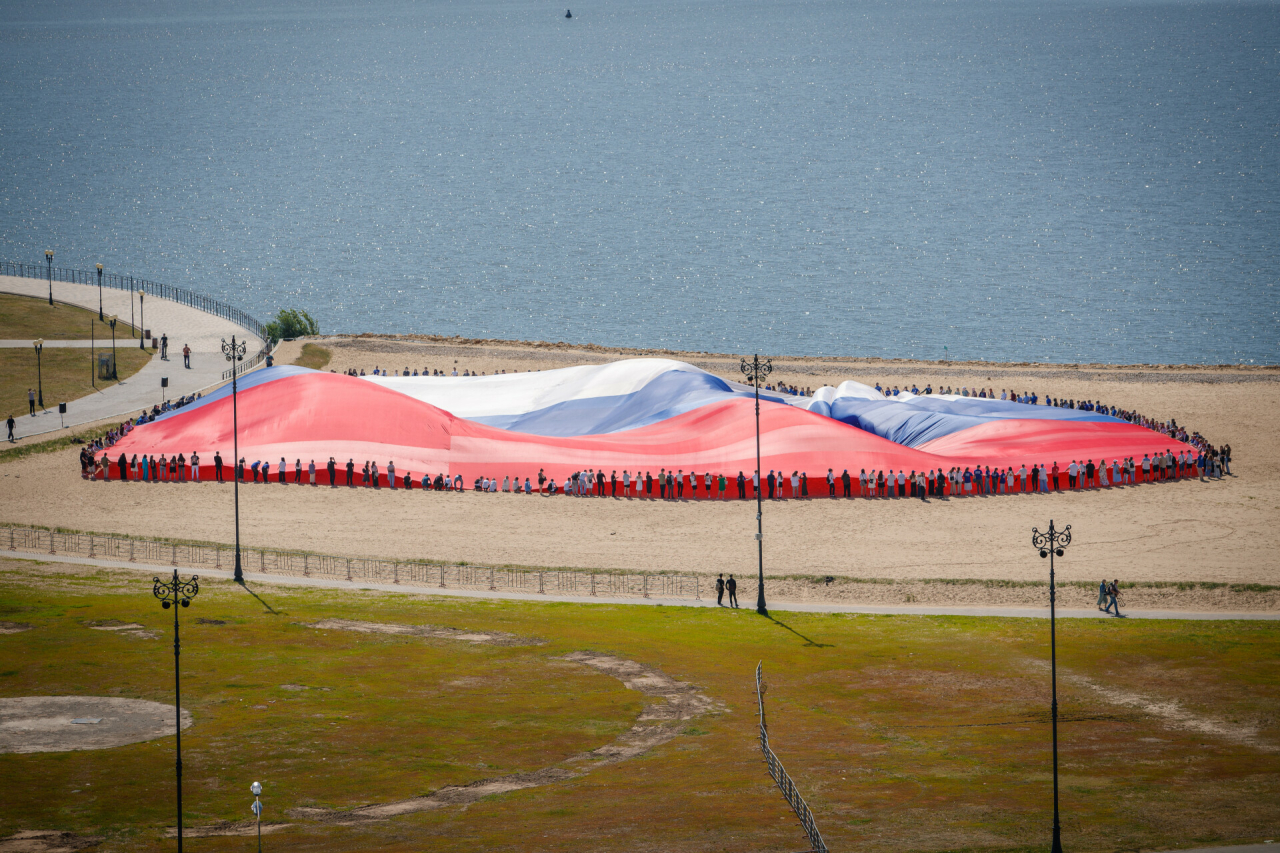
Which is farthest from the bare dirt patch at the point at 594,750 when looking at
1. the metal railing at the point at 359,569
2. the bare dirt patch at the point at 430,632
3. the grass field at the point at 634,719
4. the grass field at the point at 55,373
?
the grass field at the point at 55,373

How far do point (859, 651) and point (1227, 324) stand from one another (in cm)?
10423

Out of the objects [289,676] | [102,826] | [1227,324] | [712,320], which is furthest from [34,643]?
[1227,324]

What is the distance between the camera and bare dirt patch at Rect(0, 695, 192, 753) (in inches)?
1258

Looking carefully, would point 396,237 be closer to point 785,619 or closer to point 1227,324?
point 1227,324

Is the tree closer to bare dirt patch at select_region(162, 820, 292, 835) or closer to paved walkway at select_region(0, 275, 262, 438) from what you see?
paved walkway at select_region(0, 275, 262, 438)

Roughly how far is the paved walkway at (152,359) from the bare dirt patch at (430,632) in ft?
101

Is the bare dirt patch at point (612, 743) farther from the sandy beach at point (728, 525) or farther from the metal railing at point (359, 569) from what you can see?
the sandy beach at point (728, 525)

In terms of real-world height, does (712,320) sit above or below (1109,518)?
above

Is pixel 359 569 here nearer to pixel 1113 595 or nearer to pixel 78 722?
pixel 78 722

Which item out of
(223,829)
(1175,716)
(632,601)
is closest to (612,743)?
(223,829)

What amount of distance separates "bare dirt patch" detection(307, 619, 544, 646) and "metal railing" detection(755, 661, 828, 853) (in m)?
9.23

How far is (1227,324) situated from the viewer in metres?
130

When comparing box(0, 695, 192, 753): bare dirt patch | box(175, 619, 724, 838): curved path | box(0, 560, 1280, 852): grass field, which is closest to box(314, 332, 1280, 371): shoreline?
box(0, 560, 1280, 852): grass field

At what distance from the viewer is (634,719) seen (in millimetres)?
34500
